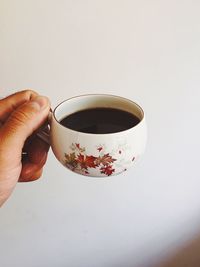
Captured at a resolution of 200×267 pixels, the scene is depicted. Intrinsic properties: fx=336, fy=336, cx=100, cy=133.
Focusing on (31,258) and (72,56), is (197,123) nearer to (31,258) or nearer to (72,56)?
(72,56)

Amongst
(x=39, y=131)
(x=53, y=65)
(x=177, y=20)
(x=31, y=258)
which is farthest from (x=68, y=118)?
(x=31, y=258)

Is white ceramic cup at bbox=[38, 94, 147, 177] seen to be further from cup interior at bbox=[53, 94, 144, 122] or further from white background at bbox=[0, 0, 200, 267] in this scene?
white background at bbox=[0, 0, 200, 267]

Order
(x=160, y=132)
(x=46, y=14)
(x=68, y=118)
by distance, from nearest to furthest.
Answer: (x=68, y=118) < (x=46, y=14) < (x=160, y=132)

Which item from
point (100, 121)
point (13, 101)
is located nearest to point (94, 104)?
point (100, 121)

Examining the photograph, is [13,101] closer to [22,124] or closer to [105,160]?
[22,124]

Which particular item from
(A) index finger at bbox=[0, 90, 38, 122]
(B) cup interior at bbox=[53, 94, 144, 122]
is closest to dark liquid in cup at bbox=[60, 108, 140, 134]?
(B) cup interior at bbox=[53, 94, 144, 122]

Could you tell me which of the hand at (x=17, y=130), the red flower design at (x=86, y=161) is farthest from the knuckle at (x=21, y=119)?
the red flower design at (x=86, y=161)

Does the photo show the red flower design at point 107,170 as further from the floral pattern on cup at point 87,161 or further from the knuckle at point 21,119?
the knuckle at point 21,119
